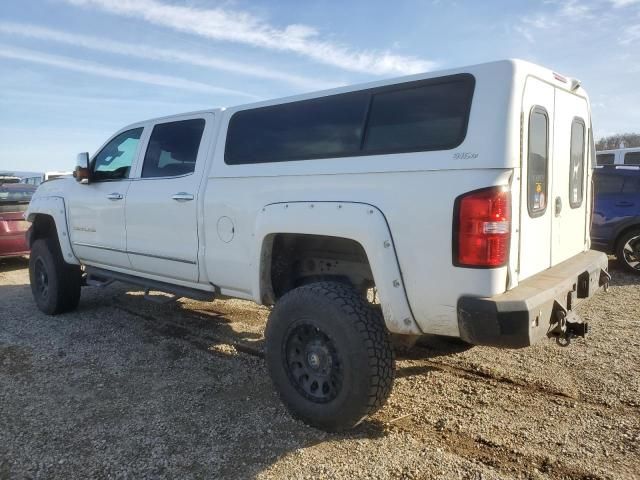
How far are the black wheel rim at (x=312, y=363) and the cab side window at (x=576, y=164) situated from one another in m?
2.03

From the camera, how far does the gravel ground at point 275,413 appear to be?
2820 millimetres

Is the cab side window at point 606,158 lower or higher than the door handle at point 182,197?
higher

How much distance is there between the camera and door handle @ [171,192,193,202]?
4052 mm

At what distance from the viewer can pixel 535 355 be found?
14.1ft

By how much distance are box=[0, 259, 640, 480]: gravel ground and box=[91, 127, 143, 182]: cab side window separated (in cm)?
161

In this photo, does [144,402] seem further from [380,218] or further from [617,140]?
[617,140]

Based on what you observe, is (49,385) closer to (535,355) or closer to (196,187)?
(196,187)

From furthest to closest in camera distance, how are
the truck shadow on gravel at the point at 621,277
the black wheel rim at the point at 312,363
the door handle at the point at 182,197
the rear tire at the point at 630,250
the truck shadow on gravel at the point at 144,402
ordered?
the rear tire at the point at 630,250, the truck shadow on gravel at the point at 621,277, the door handle at the point at 182,197, the black wheel rim at the point at 312,363, the truck shadow on gravel at the point at 144,402

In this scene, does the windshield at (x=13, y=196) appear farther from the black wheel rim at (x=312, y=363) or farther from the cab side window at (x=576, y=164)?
the cab side window at (x=576, y=164)

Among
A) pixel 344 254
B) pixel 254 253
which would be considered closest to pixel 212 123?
pixel 254 253

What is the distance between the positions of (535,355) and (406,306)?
A: 81.0 inches

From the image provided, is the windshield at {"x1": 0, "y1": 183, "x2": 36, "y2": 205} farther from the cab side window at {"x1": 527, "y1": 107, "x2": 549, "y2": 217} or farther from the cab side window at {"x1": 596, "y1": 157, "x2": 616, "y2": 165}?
the cab side window at {"x1": 596, "y1": 157, "x2": 616, "y2": 165}

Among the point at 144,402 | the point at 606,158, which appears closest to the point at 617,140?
the point at 606,158

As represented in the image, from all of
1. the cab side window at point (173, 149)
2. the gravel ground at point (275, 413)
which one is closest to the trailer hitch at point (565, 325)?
the gravel ground at point (275, 413)
